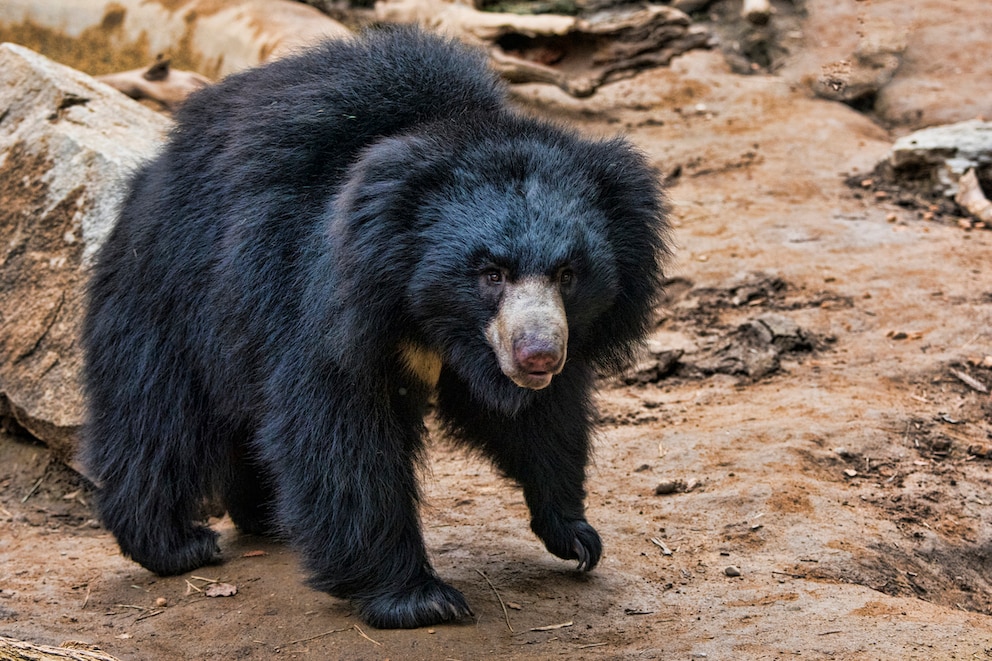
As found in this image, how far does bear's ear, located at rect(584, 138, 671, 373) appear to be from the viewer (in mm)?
2971

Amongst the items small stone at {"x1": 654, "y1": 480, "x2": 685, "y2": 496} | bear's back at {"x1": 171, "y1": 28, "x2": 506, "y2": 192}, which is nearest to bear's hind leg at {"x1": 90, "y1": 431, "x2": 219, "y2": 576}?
bear's back at {"x1": 171, "y1": 28, "x2": 506, "y2": 192}

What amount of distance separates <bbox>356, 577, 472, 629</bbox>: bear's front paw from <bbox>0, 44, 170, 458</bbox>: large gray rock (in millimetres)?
1929

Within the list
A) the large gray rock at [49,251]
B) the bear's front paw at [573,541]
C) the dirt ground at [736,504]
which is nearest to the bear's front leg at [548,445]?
the bear's front paw at [573,541]

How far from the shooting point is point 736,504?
12.6ft

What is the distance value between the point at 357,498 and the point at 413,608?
0.37m

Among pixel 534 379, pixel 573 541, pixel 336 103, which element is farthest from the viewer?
pixel 573 541

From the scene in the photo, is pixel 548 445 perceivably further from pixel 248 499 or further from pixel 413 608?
pixel 248 499

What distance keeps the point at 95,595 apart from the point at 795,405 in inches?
115

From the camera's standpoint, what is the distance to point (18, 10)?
8.84m

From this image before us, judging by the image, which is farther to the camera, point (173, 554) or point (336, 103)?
point (173, 554)

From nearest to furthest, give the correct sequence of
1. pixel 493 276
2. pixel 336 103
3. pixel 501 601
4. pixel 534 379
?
pixel 534 379, pixel 493 276, pixel 336 103, pixel 501 601

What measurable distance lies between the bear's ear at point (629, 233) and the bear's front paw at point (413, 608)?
33.6 inches

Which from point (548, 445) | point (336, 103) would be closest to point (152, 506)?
point (548, 445)

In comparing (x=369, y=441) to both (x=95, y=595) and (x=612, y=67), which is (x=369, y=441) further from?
(x=612, y=67)
